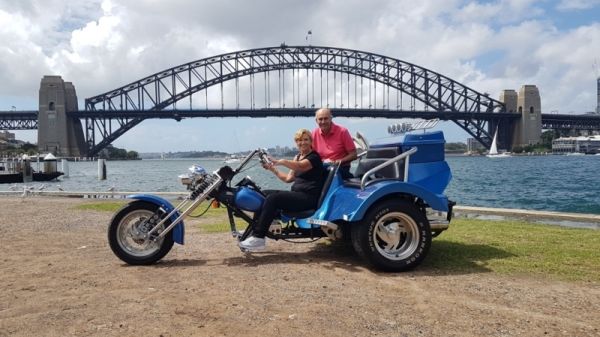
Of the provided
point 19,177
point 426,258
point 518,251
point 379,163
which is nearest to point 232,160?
point 379,163

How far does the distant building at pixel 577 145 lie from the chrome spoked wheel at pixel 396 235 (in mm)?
122341

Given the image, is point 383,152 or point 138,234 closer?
point 138,234

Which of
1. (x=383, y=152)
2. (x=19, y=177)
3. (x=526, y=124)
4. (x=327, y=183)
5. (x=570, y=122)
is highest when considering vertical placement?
(x=570, y=122)

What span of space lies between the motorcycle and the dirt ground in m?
0.25

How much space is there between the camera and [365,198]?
5035 mm

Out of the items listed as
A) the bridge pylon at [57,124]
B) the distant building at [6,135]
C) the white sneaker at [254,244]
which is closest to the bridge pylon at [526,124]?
the bridge pylon at [57,124]

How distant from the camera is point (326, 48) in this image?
9694 centimetres

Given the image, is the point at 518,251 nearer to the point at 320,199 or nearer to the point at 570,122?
the point at 320,199

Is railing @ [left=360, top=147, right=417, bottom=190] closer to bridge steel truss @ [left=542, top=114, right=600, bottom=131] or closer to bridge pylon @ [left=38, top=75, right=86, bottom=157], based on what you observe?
bridge pylon @ [left=38, top=75, right=86, bottom=157]

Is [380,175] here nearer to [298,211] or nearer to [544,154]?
[298,211]

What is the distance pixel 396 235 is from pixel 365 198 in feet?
1.72

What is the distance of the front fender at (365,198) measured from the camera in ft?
16.5

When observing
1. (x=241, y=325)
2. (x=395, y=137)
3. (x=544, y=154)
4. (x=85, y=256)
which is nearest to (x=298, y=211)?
(x=395, y=137)

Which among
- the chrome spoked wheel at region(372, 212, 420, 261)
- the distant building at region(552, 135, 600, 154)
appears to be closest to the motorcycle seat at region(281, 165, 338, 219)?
the chrome spoked wheel at region(372, 212, 420, 261)
